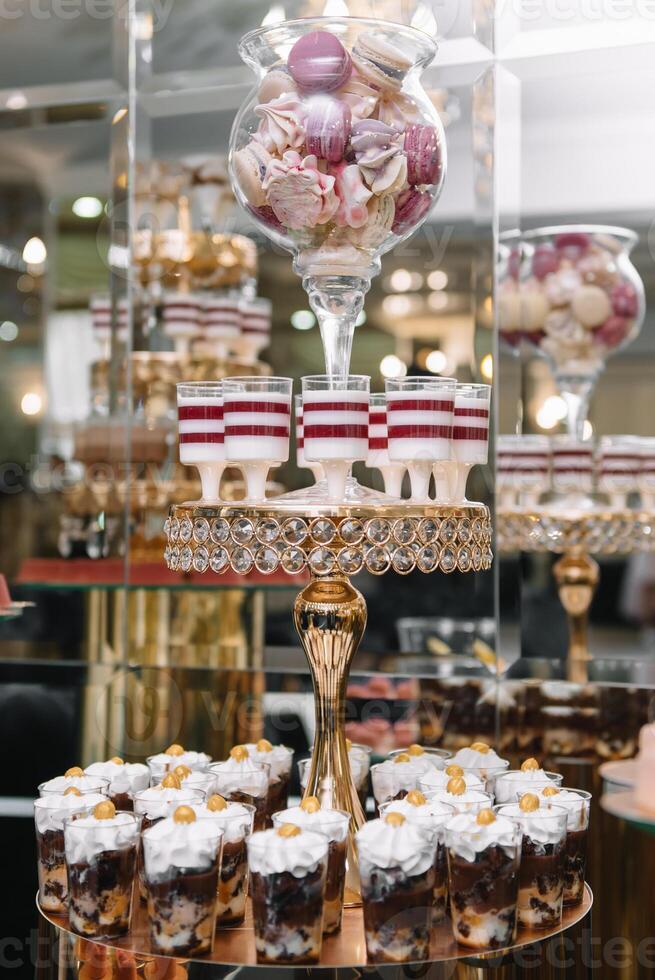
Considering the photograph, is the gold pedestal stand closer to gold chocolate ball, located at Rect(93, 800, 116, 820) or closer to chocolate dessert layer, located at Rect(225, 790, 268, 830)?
chocolate dessert layer, located at Rect(225, 790, 268, 830)

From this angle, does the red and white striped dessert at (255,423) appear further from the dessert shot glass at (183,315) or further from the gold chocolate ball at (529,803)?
the dessert shot glass at (183,315)

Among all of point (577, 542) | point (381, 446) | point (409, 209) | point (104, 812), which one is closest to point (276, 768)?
point (104, 812)

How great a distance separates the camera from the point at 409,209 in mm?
1631

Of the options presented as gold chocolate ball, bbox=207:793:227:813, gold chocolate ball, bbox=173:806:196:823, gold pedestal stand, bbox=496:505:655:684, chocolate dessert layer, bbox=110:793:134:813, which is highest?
gold pedestal stand, bbox=496:505:655:684

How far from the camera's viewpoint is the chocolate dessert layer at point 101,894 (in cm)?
142

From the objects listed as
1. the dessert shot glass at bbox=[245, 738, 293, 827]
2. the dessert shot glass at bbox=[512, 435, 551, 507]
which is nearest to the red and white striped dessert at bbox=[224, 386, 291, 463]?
the dessert shot glass at bbox=[245, 738, 293, 827]

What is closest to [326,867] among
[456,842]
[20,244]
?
[456,842]

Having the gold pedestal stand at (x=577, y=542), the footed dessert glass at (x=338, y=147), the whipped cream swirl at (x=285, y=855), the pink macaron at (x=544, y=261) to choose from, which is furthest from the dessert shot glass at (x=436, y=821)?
the pink macaron at (x=544, y=261)

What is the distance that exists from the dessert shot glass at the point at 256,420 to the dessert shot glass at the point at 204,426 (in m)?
0.05

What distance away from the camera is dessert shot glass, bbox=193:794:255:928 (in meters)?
1.47

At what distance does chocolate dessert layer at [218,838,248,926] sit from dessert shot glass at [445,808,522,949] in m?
0.28

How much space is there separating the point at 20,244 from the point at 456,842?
243 cm

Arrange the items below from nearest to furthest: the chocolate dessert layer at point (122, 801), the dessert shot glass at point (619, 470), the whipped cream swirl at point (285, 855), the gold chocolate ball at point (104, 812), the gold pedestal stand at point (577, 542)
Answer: the whipped cream swirl at point (285, 855) < the gold chocolate ball at point (104, 812) < the chocolate dessert layer at point (122, 801) < the gold pedestal stand at point (577, 542) < the dessert shot glass at point (619, 470)

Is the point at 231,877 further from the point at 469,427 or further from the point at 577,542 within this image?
the point at 577,542
